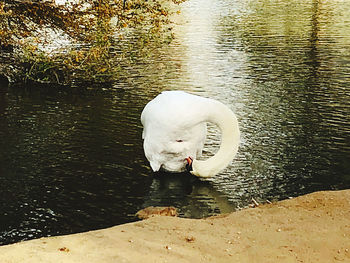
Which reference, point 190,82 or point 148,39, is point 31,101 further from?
point 190,82

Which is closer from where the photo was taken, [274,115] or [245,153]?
[245,153]

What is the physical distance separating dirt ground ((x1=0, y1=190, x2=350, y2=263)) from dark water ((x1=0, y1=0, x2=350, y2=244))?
1.52 meters

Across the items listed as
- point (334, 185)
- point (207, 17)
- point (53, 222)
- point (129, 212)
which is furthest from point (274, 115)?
point (207, 17)

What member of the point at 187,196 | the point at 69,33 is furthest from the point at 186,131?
A: the point at 69,33

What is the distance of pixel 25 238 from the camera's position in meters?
9.65

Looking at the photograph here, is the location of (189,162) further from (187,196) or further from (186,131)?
(187,196)

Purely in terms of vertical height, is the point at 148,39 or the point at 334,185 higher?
the point at 148,39

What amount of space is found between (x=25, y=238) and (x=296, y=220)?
4.48m

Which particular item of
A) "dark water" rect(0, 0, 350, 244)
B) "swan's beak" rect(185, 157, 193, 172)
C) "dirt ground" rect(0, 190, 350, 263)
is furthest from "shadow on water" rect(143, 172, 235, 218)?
"dirt ground" rect(0, 190, 350, 263)

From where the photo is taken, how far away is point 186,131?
39.4 feet

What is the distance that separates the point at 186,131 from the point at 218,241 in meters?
4.14

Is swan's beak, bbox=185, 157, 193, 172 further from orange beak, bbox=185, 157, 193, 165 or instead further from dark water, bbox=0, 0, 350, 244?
dark water, bbox=0, 0, 350, 244

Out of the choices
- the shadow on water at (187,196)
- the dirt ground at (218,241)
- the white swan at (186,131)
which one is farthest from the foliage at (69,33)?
the dirt ground at (218,241)

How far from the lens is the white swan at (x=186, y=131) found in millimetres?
11859
